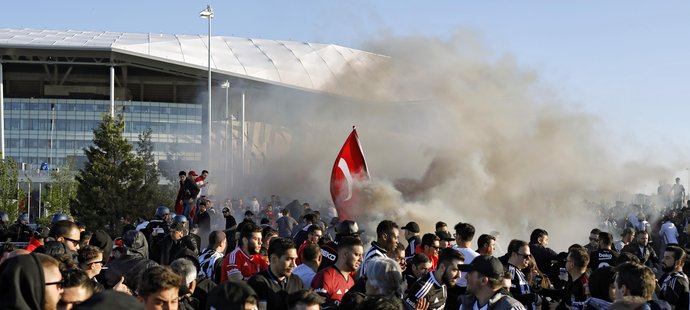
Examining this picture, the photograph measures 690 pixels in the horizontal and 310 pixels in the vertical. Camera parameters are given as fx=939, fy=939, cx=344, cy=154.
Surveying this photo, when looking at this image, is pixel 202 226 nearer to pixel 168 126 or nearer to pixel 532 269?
pixel 532 269

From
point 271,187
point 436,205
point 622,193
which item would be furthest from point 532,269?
point 271,187

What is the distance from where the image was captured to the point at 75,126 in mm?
75625

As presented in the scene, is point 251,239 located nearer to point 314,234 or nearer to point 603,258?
point 314,234

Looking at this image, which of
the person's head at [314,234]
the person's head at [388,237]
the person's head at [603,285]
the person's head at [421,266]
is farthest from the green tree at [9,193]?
the person's head at [603,285]

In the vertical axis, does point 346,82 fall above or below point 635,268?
above

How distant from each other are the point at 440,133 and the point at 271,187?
74.8ft

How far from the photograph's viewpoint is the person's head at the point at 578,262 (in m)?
8.94

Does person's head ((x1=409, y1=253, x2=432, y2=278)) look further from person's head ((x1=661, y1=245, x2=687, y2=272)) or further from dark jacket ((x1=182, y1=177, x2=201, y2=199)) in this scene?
dark jacket ((x1=182, y1=177, x2=201, y2=199))

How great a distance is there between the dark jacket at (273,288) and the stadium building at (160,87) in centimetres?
5667

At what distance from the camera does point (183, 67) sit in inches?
2638

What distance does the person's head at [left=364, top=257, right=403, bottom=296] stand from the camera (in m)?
6.89

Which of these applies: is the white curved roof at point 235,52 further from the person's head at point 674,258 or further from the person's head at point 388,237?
the person's head at point 674,258

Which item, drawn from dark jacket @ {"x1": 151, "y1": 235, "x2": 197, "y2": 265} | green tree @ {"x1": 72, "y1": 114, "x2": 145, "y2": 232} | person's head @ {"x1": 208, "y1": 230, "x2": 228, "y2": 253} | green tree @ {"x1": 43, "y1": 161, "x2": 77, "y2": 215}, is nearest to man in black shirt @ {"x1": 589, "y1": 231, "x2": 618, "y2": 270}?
person's head @ {"x1": 208, "y1": 230, "x2": 228, "y2": 253}

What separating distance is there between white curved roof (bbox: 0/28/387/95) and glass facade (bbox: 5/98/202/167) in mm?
5892
